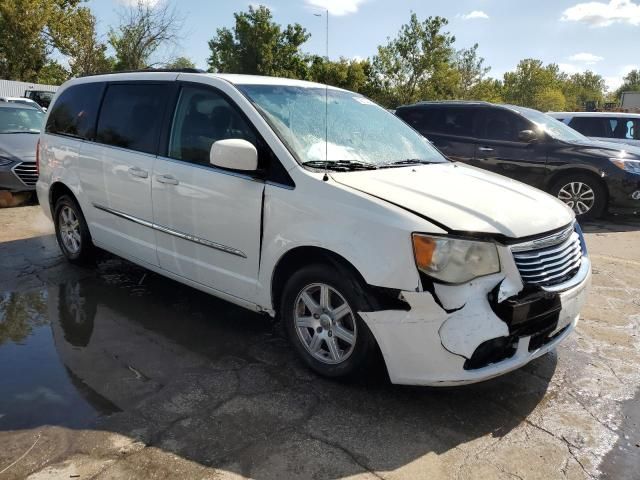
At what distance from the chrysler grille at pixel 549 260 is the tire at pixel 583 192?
5.37 metres

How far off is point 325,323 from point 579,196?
658 centimetres

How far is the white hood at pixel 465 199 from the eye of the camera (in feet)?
9.37

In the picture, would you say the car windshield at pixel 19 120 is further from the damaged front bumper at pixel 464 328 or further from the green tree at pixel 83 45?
the green tree at pixel 83 45

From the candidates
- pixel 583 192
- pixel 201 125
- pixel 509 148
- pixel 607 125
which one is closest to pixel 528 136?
pixel 509 148

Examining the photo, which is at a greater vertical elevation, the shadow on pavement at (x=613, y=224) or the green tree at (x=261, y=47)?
the green tree at (x=261, y=47)

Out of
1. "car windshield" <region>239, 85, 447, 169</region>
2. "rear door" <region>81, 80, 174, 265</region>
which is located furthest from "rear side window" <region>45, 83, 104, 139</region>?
"car windshield" <region>239, 85, 447, 169</region>

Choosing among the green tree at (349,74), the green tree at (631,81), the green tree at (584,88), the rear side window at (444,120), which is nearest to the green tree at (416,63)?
the green tree at (349,74)

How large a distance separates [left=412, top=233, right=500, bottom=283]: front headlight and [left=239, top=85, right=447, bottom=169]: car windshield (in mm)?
922

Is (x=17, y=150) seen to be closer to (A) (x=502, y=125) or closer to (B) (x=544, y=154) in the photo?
(A) (x=502, y=125)

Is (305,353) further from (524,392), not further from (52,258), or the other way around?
(52,258)

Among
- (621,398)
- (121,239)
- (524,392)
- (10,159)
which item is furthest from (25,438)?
(10,159)

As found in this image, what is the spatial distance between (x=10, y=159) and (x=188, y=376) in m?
6.84

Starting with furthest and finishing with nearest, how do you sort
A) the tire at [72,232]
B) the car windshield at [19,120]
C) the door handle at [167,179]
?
the car windshield at [19,120]
the tire at [72,232]
the door handle at [167,179]

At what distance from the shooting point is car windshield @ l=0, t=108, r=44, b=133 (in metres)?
9.54
